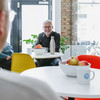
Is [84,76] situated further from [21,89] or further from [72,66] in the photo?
[21,89]

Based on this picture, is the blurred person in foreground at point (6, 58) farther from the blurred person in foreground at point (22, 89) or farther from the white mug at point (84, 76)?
the blurred person in foreground at point (22, 89)

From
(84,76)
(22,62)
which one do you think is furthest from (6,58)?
(84,76)

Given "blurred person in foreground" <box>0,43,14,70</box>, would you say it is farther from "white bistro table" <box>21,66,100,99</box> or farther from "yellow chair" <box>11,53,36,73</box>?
"white bistro table" <box>21,66,100,99</box>

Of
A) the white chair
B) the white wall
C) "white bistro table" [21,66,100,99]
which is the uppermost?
the white wall

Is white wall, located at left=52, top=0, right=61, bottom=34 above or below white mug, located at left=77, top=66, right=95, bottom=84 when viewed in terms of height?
above

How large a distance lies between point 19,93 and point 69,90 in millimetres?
1106

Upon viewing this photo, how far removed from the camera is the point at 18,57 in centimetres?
322

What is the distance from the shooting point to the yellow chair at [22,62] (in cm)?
314

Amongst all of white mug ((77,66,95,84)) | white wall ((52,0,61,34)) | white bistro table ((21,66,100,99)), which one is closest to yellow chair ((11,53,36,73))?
white bistro table ((21,66,100,99))

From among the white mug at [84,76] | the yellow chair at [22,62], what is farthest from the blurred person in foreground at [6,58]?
the white mug at [84,76]

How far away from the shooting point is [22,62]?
3.21m

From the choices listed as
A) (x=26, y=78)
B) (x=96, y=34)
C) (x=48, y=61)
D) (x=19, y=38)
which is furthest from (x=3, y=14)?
(x=19, y=38)

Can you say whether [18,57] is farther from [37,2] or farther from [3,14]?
[37,2]

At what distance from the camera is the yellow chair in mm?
3145
